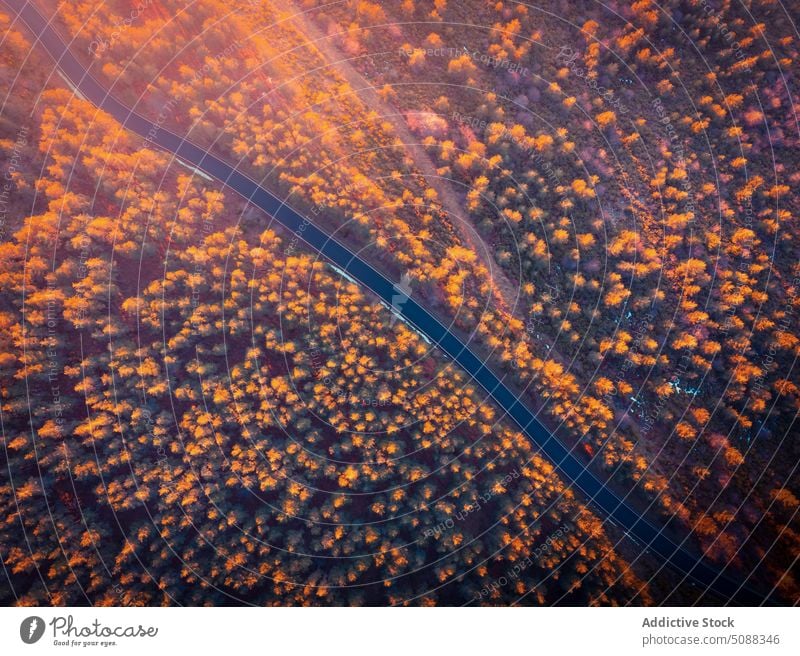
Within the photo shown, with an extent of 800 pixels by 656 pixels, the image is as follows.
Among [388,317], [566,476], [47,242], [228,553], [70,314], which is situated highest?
[388,317]

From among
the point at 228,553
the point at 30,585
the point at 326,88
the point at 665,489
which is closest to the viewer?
the point at 30,585

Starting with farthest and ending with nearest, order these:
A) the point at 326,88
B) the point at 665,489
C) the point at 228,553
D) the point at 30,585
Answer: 1. the point at 326,88
2. the point at 665,489
3. the point at 228,553
4. the point at 30,585

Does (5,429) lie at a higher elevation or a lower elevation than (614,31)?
lower

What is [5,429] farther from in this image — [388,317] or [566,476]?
[566,476]

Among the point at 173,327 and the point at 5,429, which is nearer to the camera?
the point at 5,429

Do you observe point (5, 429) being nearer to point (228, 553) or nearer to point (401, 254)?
point (228, 553)

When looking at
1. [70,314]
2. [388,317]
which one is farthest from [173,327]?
[388,317]

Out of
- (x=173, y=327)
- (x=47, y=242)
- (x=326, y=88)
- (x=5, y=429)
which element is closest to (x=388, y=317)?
(x=173, y=327)
